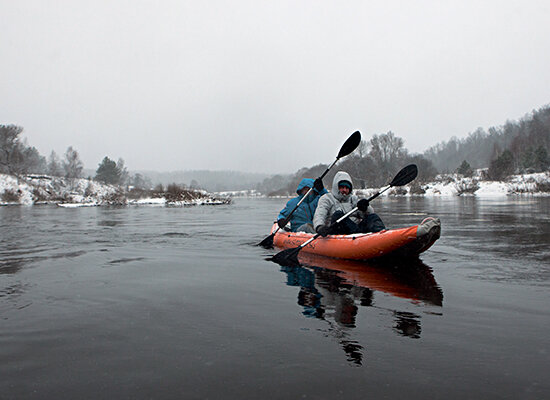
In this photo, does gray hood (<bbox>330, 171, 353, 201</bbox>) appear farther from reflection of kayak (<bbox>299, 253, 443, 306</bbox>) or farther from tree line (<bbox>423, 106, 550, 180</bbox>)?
tree line (<bbox>423, 106, 550, 180</bbox>)

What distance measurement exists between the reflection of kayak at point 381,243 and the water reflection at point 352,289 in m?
0.20

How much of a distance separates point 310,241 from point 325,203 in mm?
812

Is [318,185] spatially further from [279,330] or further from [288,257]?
[279,330]

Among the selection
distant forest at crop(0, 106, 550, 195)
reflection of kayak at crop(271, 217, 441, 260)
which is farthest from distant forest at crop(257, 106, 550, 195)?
reflection of kayak at crop(271, 217, 441, 260)

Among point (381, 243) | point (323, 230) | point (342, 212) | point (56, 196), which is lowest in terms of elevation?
point (381, 243)

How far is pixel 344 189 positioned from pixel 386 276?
6.90ft

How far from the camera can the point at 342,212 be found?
293 inches

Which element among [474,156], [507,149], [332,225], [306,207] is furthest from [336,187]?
[474,156]

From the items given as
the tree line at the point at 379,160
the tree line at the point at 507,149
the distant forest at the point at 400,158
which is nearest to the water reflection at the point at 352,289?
the distant forest at the point at 400,158

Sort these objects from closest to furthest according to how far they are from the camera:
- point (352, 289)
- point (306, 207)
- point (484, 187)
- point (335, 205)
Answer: point (352, 289), point (335, 205), point (306, 207), point (484, 187)

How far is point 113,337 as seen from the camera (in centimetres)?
344

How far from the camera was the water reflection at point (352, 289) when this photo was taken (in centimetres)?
355

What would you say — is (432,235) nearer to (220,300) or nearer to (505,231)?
(220,300)

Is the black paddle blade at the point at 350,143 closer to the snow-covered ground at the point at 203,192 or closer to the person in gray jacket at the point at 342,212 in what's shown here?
the person in gray jacket at the point at 342,212
